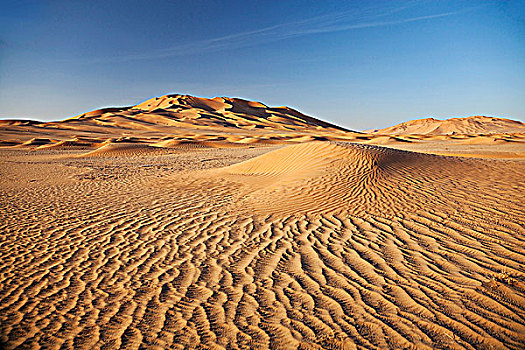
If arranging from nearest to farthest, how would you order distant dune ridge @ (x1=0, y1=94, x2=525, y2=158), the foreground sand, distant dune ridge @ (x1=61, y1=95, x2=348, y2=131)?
the foreground sand, distant dune ridge @ (x1=0, y1=94, x2=525, y2=158), distant dune ridge @ (x1=61, y1=95, x2=348, y2=131)

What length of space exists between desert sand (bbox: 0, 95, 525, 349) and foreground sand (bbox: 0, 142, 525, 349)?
0.02 meters

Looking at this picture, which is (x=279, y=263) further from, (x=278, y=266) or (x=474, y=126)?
(x=474, y=126)

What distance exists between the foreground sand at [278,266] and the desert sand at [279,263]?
0.02m

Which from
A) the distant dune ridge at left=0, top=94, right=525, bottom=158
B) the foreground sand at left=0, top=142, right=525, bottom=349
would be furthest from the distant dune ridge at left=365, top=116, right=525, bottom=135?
the foreground sand at left=0, top=142, right=525, bottom=349

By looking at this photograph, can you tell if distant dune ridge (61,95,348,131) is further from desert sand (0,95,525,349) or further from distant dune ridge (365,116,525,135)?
desert sand (0,95,525,349)

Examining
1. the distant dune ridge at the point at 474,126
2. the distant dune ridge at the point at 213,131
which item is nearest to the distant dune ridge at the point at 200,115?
the distant dune ridge at the point at 213,131

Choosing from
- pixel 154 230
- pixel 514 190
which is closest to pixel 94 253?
pixel 154 230

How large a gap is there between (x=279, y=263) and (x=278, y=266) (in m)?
0.09

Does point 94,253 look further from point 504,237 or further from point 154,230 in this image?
point 504,237

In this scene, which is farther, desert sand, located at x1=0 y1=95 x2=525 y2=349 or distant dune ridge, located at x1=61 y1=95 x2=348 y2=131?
distant dune ridge, located at x1=61 y1=95 x2=348 y2=131

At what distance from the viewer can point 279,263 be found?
444 centimetres

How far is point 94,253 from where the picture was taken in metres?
4.93

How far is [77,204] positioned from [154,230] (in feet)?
11.4

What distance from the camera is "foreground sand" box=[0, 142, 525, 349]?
2992 mm
